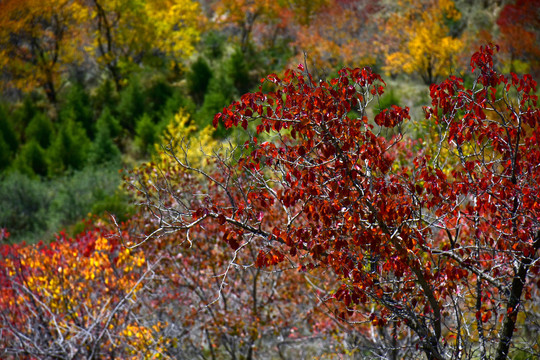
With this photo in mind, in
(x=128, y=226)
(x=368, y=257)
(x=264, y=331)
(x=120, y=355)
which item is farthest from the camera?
(x=128, y=226)

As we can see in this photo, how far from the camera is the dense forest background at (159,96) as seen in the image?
305 inches

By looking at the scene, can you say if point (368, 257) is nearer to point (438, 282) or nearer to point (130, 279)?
point (438, 282)

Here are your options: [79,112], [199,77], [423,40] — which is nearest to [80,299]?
[79,112]

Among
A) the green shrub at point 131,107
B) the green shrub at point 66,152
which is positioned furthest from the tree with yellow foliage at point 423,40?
the green shrub at point 66,152

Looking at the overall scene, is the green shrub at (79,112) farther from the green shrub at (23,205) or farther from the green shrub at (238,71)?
the green shrub at (238,71)

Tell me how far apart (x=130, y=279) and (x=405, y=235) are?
19.2ft

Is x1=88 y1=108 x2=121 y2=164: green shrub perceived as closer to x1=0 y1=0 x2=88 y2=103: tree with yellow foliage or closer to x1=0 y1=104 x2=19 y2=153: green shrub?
x1=0 y1=104 x2=19 y2=153: green shrub

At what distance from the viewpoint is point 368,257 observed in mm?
3770

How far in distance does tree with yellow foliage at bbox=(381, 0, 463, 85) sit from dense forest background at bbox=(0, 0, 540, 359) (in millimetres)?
77

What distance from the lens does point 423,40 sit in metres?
22.2

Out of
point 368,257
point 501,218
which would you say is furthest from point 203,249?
point 501,218

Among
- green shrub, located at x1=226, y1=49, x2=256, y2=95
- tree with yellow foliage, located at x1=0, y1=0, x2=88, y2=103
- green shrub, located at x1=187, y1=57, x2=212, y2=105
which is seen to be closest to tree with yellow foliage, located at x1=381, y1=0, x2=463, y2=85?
green shrub, located at x1=226, y1=49, x2=256, y2=95

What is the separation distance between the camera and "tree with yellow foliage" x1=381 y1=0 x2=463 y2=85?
72.0 feet

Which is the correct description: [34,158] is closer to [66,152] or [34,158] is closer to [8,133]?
[66,152]
